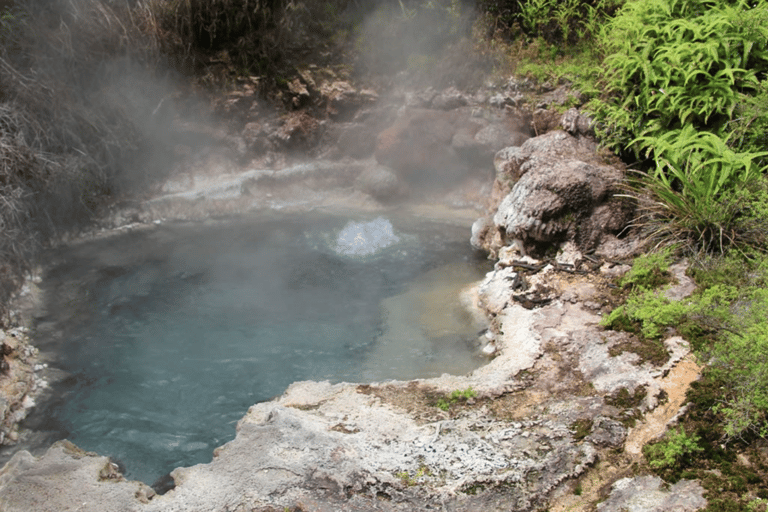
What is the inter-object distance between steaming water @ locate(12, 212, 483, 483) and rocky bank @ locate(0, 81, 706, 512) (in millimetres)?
742

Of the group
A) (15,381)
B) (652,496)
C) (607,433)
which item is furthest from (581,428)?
(15,381)

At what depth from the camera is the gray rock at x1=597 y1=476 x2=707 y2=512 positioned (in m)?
3.40

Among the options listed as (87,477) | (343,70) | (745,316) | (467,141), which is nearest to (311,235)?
(467,141)

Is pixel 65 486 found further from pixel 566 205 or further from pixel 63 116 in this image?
pixel 63 116

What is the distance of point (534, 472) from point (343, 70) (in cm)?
943

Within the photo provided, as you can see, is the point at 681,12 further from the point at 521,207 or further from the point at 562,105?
the point at 521,207

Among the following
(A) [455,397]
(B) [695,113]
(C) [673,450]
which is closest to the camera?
(C) [673,450]

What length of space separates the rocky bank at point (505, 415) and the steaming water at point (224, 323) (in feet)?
2.44

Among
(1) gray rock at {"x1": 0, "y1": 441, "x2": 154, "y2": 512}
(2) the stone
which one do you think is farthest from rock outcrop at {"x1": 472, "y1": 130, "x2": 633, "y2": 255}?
(1) gray rock at {"x1": 0, "y1": 441, "x2": 154, "y2": 512}

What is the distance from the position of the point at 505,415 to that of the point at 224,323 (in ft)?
12.6

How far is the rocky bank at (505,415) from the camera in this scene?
3779 millimetres

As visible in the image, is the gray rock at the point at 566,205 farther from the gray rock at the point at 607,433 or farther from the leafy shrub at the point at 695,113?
the gray rock at the point at 607,433

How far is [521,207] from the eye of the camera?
7.27 metres

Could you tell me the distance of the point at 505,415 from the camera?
454 cm
